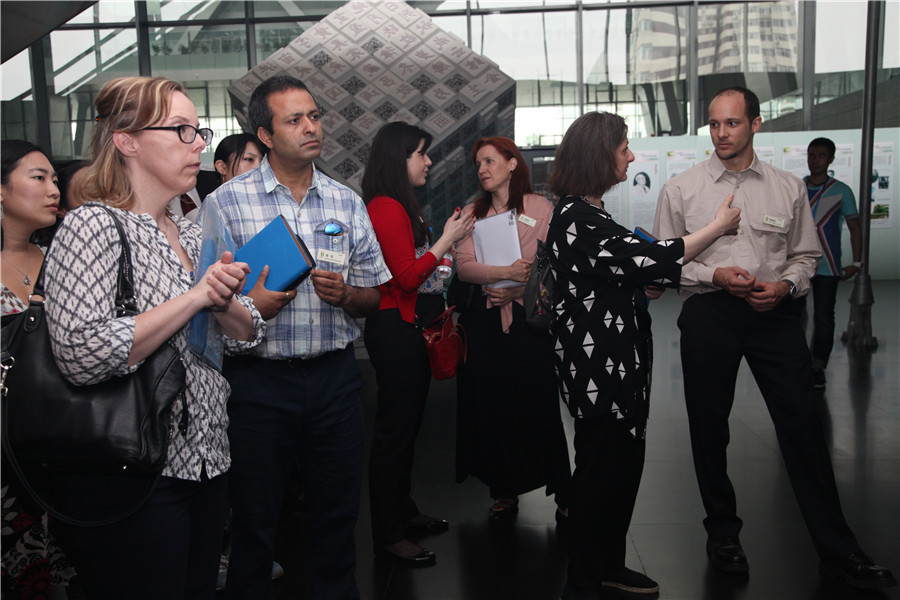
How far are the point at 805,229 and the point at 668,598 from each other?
1504 millimetres

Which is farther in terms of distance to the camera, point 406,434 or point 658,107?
point 658,107

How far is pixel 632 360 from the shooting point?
2.38 meters

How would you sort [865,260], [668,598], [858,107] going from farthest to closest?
[858,107]
[865,260]
[668,598]

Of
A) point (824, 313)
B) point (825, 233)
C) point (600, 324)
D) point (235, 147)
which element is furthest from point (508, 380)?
point (825, 233)

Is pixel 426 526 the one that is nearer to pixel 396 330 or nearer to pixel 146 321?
pixel 396 330

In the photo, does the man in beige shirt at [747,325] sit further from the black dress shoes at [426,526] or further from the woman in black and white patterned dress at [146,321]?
the woman in black and white patterned dress at [146,321]

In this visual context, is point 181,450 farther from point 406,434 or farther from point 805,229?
point 805,229

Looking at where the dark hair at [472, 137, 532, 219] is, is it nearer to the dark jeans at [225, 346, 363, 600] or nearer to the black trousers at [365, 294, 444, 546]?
the black trousers at [365, 294, 444, 546]

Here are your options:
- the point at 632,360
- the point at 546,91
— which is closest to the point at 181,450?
the point at 632,360

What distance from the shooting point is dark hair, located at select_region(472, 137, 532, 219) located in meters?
3.41

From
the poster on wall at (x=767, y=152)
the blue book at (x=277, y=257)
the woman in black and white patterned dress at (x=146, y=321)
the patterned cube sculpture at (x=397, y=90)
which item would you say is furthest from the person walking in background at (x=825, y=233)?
the poster on wall at (x=767, y=152)

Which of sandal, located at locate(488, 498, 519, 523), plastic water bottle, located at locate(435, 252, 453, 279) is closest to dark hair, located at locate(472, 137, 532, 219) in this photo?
plastic water bottle, located at locate(435, 252, 453, 279)

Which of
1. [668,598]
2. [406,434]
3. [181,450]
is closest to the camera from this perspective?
[181,450]

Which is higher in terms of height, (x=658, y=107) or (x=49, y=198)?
(x=658, y=107)
